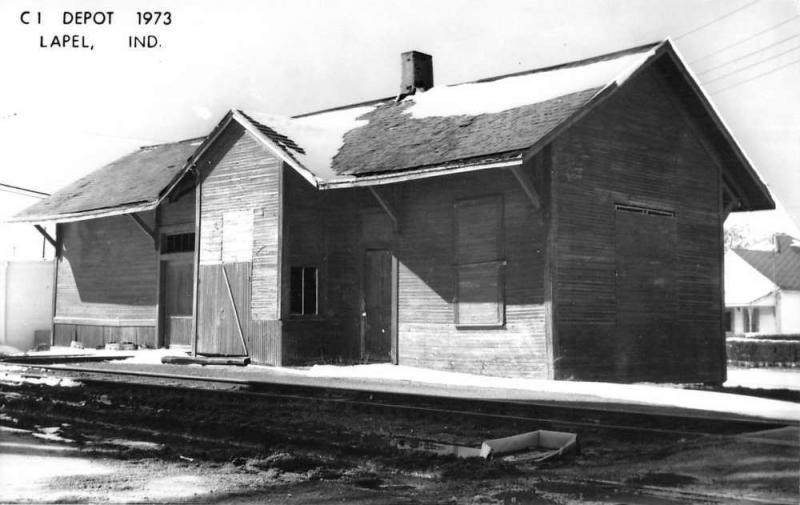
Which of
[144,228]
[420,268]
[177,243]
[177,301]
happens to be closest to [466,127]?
[420,268]

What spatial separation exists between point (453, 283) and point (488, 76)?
7.47 meters

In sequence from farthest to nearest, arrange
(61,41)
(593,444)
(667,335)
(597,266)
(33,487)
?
(667,335) < (597,266) < (61,41) < (593,444) < (33,487)

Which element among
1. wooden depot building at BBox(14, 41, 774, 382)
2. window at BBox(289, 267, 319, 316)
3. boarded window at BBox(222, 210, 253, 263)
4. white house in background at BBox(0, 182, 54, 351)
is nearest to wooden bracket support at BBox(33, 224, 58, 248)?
white house in background at BBox(0, 182, 54, 351)

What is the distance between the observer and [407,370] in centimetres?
1809

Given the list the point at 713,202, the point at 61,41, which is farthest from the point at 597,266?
the point at 61,41

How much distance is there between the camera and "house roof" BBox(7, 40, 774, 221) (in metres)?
16.4

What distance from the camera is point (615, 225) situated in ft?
57.1

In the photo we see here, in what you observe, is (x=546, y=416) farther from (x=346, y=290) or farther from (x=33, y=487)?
(x=346, y=290)

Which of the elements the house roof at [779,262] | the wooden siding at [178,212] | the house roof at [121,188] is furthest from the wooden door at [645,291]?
the house roof at [779,262]

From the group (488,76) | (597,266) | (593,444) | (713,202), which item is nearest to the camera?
(593,444)

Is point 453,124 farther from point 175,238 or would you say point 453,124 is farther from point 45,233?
point 45,233

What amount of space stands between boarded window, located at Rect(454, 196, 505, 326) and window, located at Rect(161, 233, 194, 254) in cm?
907

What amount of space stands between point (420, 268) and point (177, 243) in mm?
8681

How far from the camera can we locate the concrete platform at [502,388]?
11352 mm
